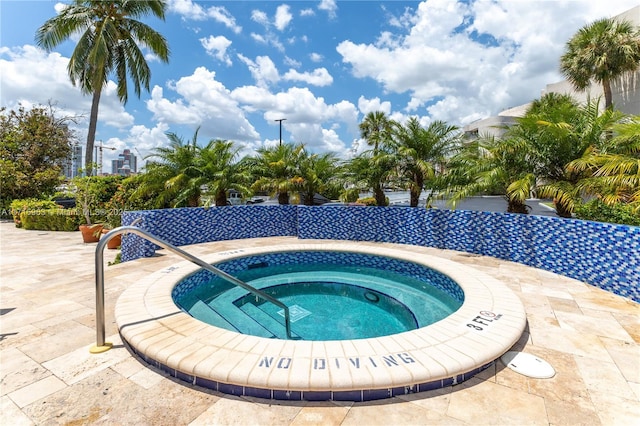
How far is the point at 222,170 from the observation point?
42.0 feet

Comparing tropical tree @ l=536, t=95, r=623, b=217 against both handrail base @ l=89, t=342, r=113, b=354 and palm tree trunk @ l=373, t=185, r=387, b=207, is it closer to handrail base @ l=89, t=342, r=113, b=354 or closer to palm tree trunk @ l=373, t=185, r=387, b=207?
palm tree trunk @ l=373, t=185, r=387, b=207

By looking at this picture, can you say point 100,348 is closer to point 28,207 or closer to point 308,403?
point 308,403

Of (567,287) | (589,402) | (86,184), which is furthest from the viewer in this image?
(86,184)

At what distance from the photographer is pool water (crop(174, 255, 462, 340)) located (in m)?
5.62

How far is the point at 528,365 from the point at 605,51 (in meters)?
25.2

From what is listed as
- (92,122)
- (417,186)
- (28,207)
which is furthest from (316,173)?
(28,207)

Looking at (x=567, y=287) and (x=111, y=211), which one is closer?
(x=567, y=287)

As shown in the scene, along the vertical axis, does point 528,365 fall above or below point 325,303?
above

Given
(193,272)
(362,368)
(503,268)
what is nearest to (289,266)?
(193,272)

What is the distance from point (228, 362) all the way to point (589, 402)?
139 inches

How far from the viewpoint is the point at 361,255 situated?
30.4 ft

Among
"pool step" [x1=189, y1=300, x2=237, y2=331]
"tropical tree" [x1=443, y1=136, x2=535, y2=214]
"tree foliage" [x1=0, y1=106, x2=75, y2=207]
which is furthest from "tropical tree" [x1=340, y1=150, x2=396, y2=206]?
"tree foliage" [x1=0, y1=106, x2=75, y2=207]

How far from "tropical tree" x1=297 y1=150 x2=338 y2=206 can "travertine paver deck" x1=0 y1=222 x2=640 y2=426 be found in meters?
9.41

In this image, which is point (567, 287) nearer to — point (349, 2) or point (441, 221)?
point (441, 221)
